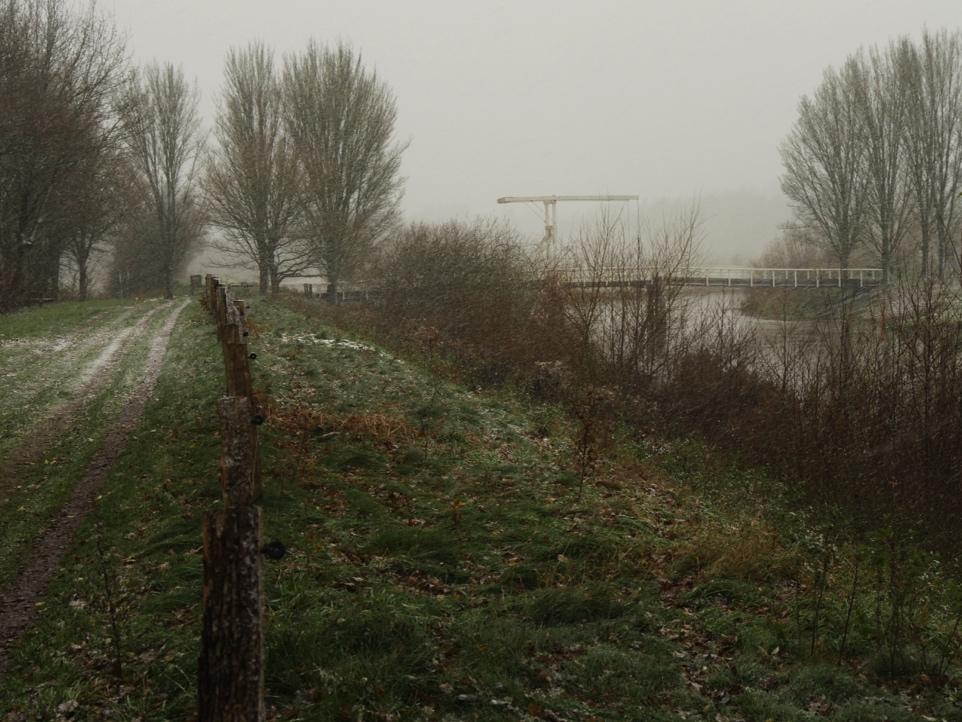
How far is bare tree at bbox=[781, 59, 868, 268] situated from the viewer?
40719mm

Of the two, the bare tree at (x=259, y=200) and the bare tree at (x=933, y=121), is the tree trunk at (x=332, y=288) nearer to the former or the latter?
the bare tree at (x=259, y=200)

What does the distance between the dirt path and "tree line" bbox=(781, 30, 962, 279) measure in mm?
34616

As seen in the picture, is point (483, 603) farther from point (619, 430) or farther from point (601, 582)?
point (619, 430)

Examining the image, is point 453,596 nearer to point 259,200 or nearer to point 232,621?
point 232,621

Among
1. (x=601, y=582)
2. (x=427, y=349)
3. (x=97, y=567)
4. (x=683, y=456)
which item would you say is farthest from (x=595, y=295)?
(x=97, y=567)

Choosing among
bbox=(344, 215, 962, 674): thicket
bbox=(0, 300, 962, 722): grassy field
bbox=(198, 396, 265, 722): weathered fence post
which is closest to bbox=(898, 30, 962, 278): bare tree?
bbox=(344, 215, 962, 674): thicket

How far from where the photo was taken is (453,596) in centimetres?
742

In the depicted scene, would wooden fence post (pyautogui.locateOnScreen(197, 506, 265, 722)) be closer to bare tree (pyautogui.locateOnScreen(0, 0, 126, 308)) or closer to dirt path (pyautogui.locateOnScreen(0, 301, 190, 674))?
dirt path (pyautogui.locateOnScreen(0, 301, 190, 674))

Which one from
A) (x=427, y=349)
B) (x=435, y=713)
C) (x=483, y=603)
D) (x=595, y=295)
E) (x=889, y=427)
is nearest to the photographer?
(x=435, y=713)

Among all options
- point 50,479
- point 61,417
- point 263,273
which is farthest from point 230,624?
point 263,273

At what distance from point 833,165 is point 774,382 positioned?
91.1ft

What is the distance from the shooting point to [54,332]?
873 inches

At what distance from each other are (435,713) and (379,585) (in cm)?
197

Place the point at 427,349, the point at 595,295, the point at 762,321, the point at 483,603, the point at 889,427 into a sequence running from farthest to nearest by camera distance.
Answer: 1. the point at 762,321
2. the point at 427,349
3. the point at 595,295
4. the point at 889,427
5. the point at 483,603
